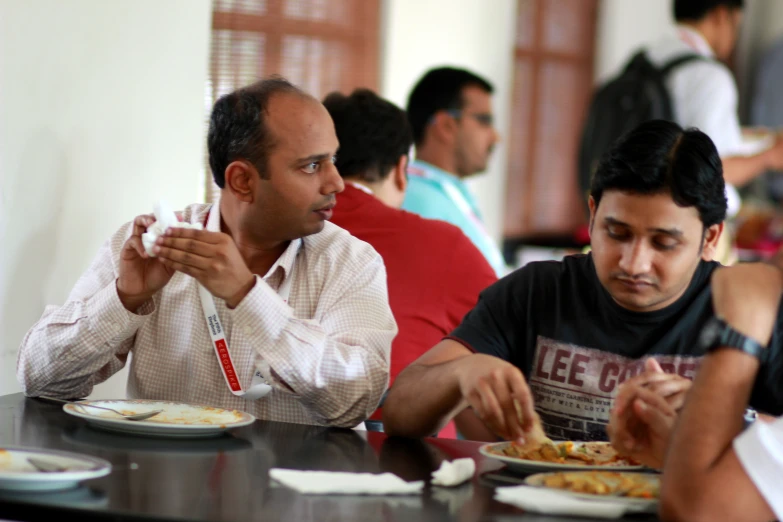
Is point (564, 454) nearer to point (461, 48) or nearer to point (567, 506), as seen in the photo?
point (567, 506)

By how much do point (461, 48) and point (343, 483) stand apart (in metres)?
4.61

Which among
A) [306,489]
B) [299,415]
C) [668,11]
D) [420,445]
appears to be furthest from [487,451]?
[668,11]

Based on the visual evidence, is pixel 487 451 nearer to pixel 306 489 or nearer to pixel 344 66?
pixel 306 489

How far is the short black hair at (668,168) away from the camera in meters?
1.72

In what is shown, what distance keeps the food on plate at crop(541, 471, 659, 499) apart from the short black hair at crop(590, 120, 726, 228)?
1.96ft

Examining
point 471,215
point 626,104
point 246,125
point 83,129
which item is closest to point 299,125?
point 246,125

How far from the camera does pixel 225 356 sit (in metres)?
1.84

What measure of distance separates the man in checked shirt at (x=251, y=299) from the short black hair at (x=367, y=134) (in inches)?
27.8

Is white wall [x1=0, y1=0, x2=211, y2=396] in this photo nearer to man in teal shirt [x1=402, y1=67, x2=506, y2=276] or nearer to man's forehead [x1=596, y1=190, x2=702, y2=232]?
man's forehead [x1=596, y1=190, x2=702, y2=232]

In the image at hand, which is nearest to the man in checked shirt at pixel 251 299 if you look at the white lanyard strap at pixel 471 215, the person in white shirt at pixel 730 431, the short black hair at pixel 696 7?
the person in white shirt at pixel 730 431

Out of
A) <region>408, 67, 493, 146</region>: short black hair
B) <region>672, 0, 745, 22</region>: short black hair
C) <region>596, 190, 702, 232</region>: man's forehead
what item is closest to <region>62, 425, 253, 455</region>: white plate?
<region>596, 190, 702, 232</region>: man's forehead

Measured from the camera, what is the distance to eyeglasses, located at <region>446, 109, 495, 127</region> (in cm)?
403

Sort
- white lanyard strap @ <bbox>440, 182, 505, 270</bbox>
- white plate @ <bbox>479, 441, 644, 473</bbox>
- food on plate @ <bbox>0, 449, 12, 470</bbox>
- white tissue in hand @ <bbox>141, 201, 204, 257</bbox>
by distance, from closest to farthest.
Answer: food on plate @ <bbox>0, 449, 12, 470</bbox>
white plate @ <bbox>479, 441, 644, 473</bbox>
white tissue in hand @ <bbox>141, 201, 204, 257</bbox>
white lanyard strap @ <bbox>440, 182, 505, 270</bbox>

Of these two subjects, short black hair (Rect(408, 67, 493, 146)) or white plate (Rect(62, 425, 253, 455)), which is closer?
white plate (Rect(62, 425, 253, 455))
